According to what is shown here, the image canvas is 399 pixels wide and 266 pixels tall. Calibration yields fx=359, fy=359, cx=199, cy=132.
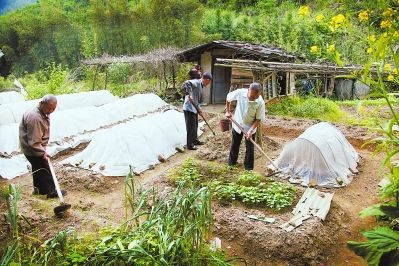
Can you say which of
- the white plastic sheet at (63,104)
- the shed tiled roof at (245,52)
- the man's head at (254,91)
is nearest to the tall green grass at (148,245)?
the man's head at (254,91)

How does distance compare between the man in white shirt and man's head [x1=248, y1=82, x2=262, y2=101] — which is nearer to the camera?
man's head [x1=248, y1=82, x2=262, y2=101]

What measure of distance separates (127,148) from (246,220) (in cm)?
334

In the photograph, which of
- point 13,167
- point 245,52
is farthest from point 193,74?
point 245,52

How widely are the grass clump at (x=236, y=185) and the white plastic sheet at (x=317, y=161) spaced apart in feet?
2.90

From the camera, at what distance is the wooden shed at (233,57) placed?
12875mm

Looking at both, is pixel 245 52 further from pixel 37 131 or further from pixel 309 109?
pixel 37 131

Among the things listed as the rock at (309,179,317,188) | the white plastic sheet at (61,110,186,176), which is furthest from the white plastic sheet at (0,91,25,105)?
the rock at (309,179,317,188)

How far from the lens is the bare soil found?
4195 mm

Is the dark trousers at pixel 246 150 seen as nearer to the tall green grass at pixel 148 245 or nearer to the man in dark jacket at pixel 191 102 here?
the man in dark jacket at pixel 191 102

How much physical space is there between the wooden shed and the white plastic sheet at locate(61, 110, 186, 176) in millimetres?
4599

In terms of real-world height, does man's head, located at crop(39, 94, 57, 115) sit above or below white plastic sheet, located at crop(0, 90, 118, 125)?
above

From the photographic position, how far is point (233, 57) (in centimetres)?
1365

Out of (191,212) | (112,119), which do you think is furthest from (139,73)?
(191,212)

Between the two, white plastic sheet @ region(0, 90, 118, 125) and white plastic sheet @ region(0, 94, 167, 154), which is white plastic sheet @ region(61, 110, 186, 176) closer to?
white plastic sheet @ region(0, 94, 167, 154)
